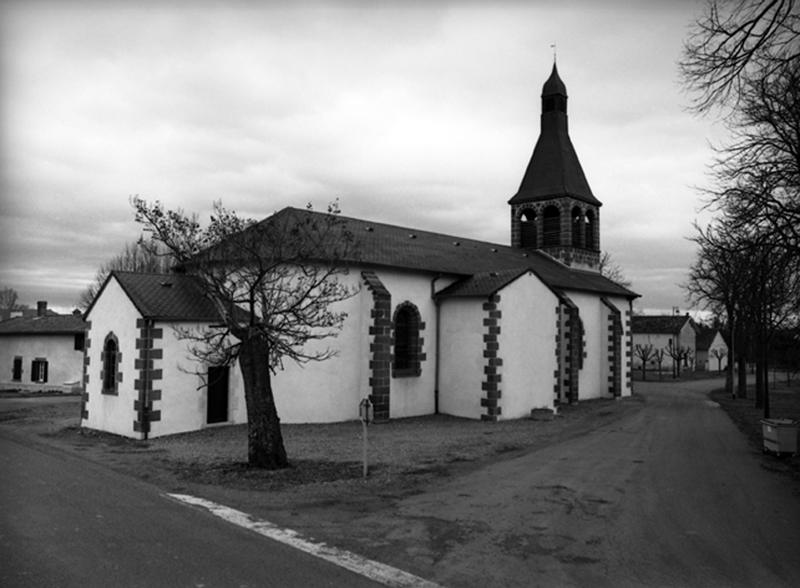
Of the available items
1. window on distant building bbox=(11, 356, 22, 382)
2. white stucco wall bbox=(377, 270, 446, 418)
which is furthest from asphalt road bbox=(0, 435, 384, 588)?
window on distant building bbox=(11, 356, 22, 382)

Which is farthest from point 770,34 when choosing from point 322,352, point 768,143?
point 322,352

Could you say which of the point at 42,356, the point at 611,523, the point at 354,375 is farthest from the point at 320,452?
the point at 42,356

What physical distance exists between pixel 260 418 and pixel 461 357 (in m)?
11.5

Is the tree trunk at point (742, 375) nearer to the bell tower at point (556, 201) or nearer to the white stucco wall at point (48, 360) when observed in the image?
the bell tower at point (556, 201)

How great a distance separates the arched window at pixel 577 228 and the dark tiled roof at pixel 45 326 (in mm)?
29719

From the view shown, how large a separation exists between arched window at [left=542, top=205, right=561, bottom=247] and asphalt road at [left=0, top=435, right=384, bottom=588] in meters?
28.3

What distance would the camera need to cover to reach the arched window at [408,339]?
73.6 feet

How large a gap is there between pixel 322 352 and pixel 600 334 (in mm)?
18113

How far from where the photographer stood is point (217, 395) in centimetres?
1894

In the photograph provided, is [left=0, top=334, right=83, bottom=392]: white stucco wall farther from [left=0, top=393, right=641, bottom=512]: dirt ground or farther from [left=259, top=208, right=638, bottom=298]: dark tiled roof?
[left=259, top=208, right=638, bottom=298]: dark tiled roof

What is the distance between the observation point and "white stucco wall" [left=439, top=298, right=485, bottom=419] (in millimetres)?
22266

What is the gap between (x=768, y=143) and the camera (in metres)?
13.0

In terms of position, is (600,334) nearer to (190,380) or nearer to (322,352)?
(322,352)

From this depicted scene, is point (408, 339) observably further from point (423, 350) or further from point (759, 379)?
point (759, 379)
